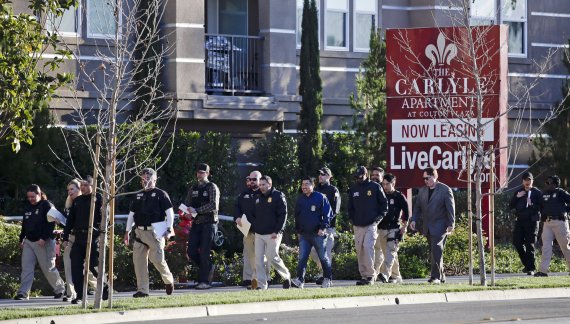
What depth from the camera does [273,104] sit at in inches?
1198

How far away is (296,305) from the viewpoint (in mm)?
19375

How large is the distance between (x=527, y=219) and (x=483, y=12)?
31.3 ft

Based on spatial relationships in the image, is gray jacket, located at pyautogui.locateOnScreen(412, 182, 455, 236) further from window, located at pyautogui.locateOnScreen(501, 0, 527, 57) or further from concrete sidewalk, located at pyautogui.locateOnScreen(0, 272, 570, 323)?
window, located at pyautogui.locateOnScreen(501, 0, 527, 57)

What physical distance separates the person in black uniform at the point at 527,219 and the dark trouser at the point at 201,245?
22.3ft

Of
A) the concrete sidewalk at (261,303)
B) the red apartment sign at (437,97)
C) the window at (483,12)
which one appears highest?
the window at (483,12)

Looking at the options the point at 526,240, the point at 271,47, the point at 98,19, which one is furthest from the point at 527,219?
the point at 98,19

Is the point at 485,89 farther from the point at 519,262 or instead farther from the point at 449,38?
the point at 519,262

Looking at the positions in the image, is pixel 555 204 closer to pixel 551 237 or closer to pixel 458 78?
pixel 551 237

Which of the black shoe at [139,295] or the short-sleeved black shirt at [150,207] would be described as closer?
the short-sleeved black shirt at [150,207]

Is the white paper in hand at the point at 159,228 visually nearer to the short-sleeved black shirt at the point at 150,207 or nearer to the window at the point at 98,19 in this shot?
the short-sleeved black shirt at the point at 150,207

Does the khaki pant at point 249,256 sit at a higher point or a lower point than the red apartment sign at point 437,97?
lower

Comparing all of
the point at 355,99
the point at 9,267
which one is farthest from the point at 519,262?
the point at 9,267

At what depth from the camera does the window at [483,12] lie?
33.6 m

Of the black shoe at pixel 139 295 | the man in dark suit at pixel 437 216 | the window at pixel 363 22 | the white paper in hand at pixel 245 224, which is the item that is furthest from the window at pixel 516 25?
the black shoe at pixel 139 295
